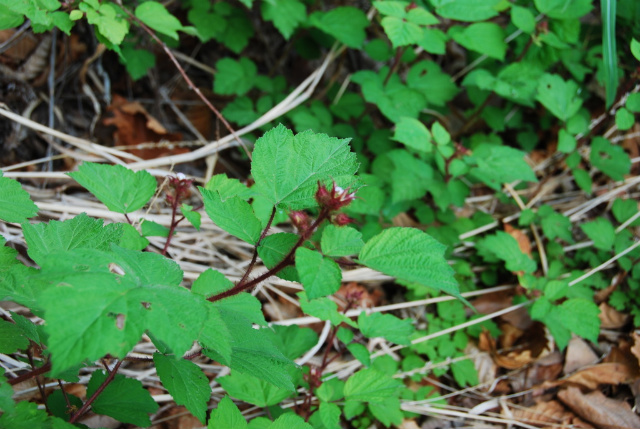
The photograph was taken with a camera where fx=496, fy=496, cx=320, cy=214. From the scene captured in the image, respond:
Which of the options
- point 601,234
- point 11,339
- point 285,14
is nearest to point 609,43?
point 601,234

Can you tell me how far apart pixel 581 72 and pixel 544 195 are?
579 mm

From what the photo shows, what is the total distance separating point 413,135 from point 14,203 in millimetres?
1282

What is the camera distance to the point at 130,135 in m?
2.23

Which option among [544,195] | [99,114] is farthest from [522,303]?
[99,114]

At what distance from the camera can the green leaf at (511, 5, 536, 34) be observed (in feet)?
6.46

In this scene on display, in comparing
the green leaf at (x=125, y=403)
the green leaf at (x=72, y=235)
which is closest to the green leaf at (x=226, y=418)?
the green leaf at (x=125, y=403)

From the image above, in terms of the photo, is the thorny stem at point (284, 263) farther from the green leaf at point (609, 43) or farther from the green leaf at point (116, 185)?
the green leaf at point (609, 43)

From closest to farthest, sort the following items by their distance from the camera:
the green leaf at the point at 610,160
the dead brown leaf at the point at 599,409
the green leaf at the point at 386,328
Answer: the green leaf at the point at 386,328
the dead brown leaf at the point at 599,409
the green leaf at the point at 610,160

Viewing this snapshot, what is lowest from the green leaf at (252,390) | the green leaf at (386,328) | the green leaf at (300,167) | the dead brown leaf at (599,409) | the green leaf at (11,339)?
the dead brown leaf at (599,409)

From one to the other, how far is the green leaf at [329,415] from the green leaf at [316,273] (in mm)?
585

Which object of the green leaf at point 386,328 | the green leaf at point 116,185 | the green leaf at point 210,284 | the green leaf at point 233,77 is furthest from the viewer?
the green leaf at point 233,77

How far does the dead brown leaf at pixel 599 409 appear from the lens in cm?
164

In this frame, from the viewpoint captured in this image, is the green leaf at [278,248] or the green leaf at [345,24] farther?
the green leaf at [345,24]

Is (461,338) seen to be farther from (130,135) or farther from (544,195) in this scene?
(130,135)
